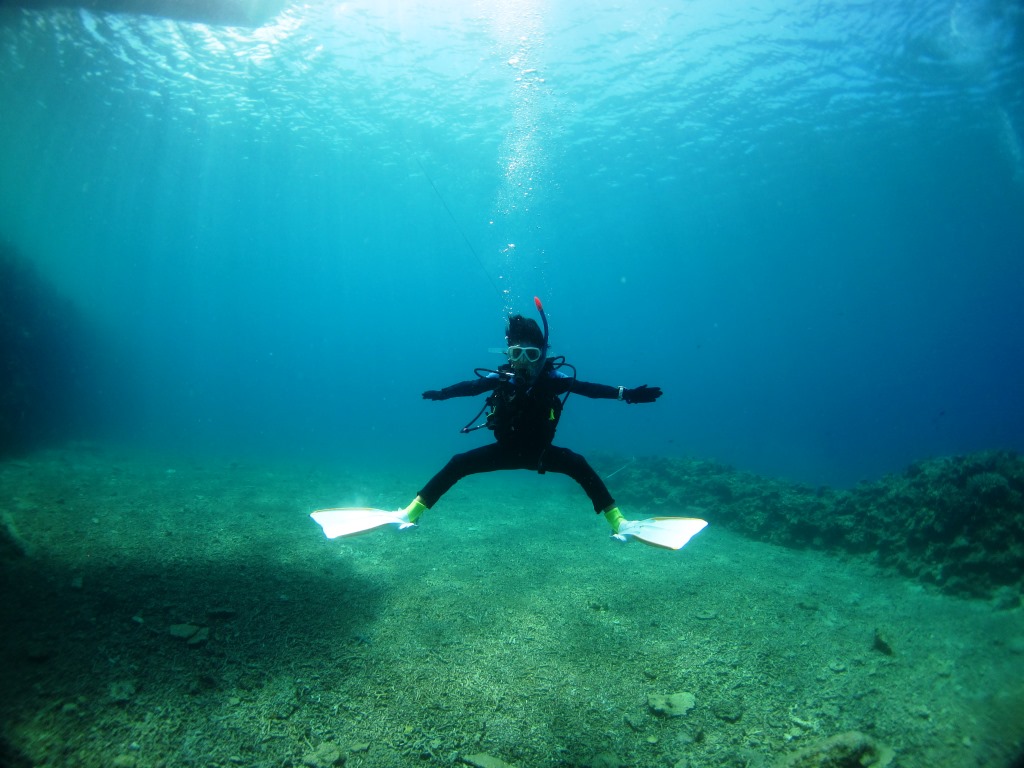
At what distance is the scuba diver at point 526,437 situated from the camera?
18.4 ft

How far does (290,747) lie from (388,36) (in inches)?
1065

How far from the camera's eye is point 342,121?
30.1m

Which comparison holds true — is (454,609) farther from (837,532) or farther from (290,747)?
(837,532)

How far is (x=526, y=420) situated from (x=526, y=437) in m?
0.22

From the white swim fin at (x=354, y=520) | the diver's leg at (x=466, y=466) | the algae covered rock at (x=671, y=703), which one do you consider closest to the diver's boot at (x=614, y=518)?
the diver's leg at (x=466, y=466)

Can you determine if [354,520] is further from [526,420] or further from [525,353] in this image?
[525,353]

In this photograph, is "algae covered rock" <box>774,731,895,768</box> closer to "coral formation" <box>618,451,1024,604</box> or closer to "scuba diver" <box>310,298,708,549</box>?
"scuba diver" <box>310,298,708,549</box>

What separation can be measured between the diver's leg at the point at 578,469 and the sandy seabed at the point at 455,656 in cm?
176

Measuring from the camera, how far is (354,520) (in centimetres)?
573

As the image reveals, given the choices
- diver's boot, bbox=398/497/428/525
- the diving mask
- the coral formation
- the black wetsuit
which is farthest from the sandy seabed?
the diving mask

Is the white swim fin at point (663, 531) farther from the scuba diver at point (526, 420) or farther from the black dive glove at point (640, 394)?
the black dive glove at point (640, 394)

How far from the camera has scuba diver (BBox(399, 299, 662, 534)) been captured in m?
5.63

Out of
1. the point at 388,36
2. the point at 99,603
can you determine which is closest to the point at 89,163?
the point at 388,36

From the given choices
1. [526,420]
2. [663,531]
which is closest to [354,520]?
[526,420]
